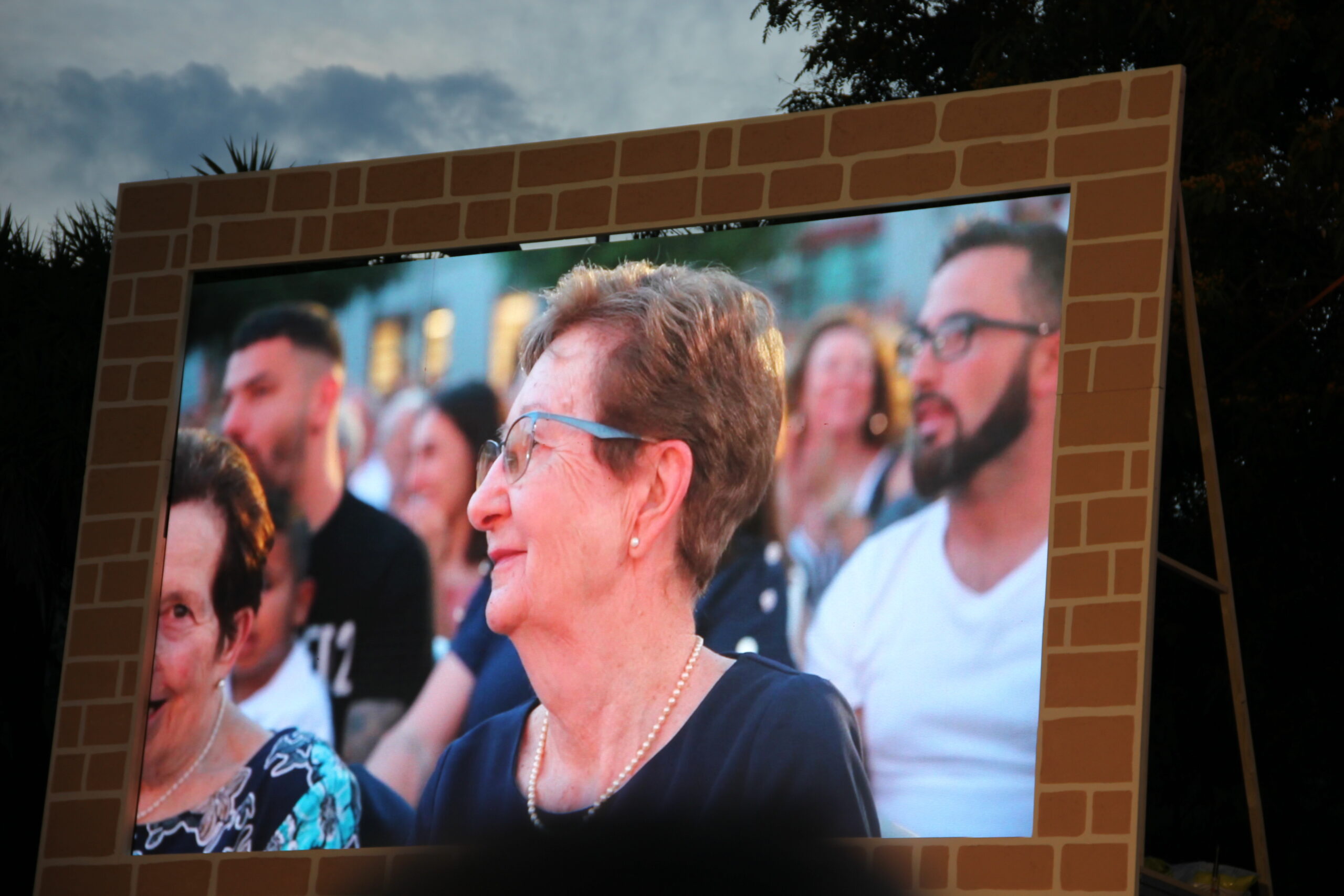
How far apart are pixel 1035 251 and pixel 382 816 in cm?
276

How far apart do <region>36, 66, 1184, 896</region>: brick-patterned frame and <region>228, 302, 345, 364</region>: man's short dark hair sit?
0.66 feet

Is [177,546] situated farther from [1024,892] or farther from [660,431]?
[1024,892]

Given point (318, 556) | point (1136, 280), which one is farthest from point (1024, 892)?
point (318, 556)

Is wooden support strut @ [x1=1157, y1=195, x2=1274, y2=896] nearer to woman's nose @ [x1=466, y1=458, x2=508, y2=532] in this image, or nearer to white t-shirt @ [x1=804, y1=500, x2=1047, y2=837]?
white t-shirt @ [x1=804, y1=500, x2=1047, y2=837]

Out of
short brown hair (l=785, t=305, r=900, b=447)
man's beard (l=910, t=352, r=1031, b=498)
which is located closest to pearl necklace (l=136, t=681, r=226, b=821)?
short brown hair (l=785, t=305, r=900, b=447)

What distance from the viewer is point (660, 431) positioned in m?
5.73

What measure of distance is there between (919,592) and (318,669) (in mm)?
2074

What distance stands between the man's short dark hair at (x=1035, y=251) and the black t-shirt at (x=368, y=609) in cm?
204

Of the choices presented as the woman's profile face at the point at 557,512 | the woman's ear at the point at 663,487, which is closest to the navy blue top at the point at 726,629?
the woman's profile face at the point at 557,512

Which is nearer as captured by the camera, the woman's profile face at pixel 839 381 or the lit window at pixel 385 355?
the woman's profile face at pixel 839 381

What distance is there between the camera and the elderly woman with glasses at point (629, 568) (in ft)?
17.8

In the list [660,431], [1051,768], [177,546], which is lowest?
[1051,768]

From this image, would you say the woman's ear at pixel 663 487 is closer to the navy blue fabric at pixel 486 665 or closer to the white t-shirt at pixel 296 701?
the navy blue fabric at pixel 486 665

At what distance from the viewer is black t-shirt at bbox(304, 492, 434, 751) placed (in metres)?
5.86
